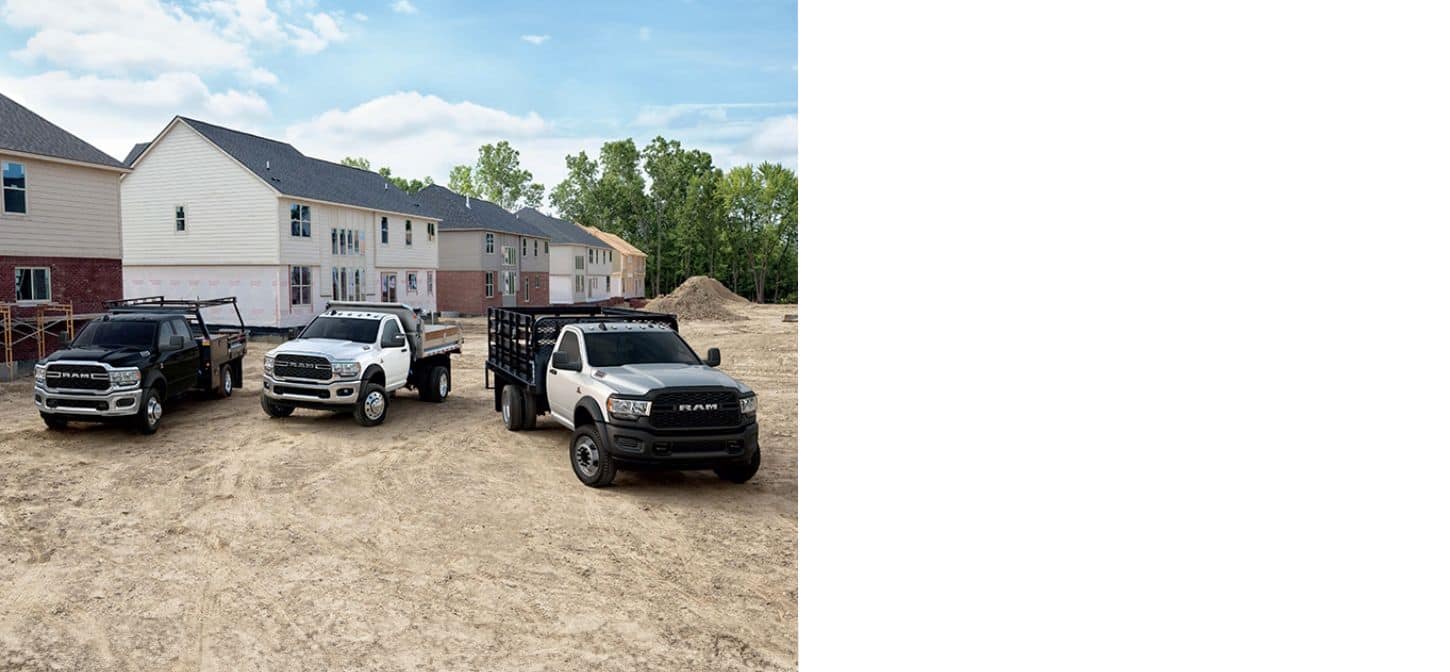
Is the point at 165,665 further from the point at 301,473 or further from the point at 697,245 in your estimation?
the point at 697,245

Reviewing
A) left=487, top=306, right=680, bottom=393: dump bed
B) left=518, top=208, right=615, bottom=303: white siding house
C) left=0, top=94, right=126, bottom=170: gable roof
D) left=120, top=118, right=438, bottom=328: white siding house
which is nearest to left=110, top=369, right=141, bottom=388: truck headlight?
left=487, top=306, right=680, bottom=393: dump bed

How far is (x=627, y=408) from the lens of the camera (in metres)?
10.8

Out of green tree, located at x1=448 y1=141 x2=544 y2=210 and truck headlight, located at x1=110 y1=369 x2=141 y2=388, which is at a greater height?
green tree, located at x1=448 y1=141 x2=544 y2=210

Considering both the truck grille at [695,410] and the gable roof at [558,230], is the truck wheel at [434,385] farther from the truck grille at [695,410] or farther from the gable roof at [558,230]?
the gable roof at [558,230]

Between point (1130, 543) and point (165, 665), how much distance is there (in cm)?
670

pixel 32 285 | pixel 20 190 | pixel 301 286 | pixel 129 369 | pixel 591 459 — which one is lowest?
pixel 591 459

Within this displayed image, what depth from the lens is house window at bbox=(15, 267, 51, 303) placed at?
931 inches

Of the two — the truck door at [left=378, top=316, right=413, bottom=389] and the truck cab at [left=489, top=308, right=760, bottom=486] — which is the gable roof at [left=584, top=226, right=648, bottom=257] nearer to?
the truck door at [left=378, top=316, right=413, bottom=389]

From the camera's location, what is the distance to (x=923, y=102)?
1.73 meters

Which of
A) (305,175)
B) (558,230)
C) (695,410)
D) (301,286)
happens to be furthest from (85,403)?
(558,230)

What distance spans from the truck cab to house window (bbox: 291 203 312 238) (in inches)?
1040

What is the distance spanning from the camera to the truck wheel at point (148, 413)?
46.6ft

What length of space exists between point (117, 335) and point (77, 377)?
5.54 feet

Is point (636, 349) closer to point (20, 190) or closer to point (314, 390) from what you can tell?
point (314, 390)
